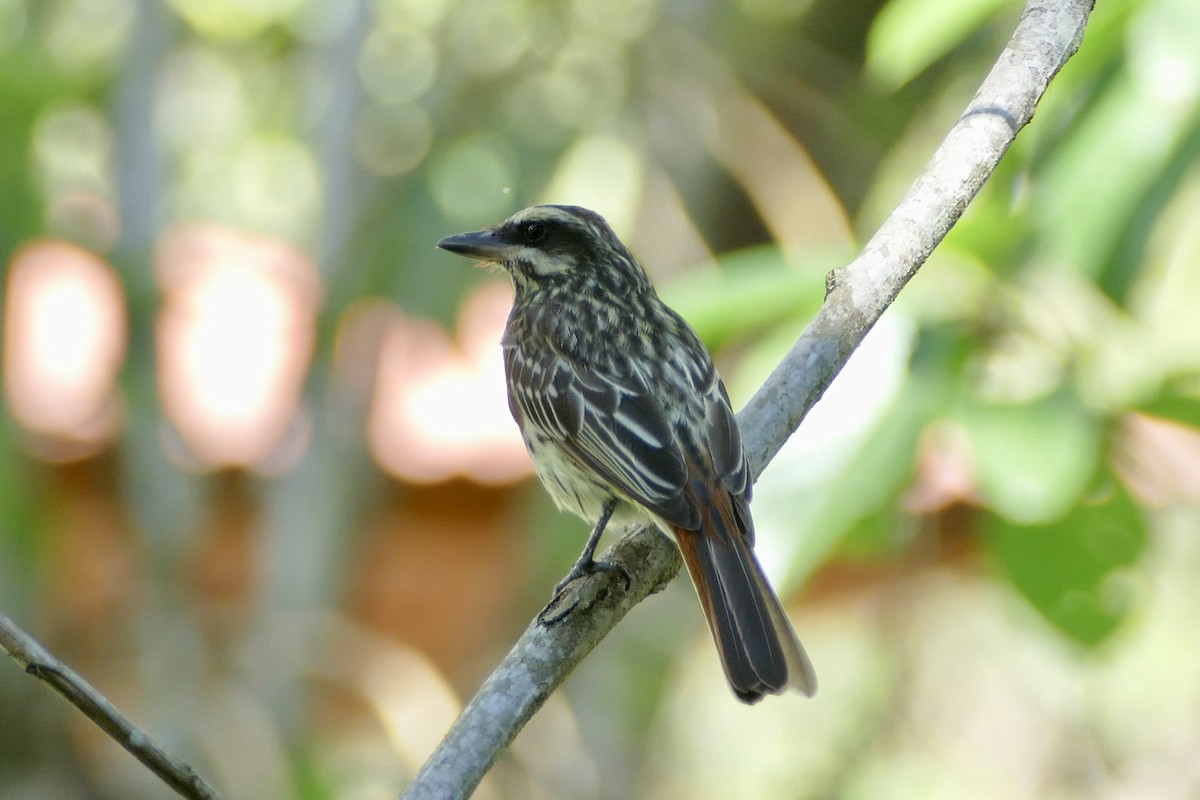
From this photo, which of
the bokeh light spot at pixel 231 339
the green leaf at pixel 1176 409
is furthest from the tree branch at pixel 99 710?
the bokeh light spot at pixel 231 339

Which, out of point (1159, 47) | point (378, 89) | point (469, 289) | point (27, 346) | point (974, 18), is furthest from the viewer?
point (27, 346)

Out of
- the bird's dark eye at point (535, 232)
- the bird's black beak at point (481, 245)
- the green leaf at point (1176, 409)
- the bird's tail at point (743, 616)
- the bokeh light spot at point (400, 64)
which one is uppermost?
the bokeh light spot at point (400, 64)

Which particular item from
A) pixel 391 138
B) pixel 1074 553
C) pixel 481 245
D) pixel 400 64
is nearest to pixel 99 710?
pixel 1074 553

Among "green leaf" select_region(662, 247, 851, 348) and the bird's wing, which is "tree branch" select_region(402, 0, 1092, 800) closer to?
"green leaf" select_region(662, 247, 851, 348)

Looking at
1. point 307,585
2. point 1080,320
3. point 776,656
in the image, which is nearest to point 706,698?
point 307,585

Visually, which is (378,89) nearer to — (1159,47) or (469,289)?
(469,289)

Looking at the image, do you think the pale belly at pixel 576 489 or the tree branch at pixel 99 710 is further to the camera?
the pale belly at pixel 576 489

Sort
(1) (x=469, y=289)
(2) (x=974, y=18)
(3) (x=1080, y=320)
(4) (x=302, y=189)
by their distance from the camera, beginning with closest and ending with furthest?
(2) (x=974, y=18) < (3) (x=1080, y=320) < (1) (x=469, y=289) < (4) (x=302, y=189)

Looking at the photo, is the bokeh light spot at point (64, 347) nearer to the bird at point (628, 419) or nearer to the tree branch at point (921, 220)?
the bird at point (628, 419)
